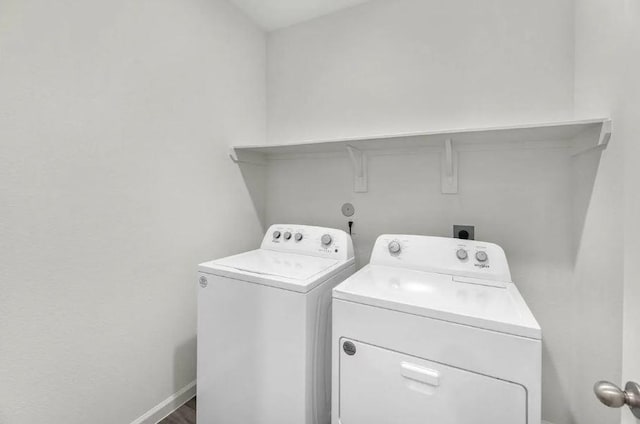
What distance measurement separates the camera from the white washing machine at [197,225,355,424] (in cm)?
115

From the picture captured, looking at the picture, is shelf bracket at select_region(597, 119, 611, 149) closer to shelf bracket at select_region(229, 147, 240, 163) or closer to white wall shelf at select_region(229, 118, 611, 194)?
white wall shelf at select_region(229, 118, 611, 194)

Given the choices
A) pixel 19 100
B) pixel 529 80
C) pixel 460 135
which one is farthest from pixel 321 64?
pixel 19 100

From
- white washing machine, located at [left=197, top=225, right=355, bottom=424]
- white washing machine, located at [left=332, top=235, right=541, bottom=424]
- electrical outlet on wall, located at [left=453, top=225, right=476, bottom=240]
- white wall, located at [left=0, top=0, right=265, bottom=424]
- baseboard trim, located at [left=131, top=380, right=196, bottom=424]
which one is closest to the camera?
white washing machine, located at [left=332, top=235, right=541, bottom=424]

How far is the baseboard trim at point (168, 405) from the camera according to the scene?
4.63 ft

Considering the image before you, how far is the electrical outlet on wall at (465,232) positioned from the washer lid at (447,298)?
355 millimetres

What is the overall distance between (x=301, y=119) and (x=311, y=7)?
0.73m

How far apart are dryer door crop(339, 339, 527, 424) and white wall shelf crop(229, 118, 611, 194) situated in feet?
3.33

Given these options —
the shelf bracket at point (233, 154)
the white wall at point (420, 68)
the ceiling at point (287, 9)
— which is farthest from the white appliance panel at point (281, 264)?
the ceiling at point (287, 9)

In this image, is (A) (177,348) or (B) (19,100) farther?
(A) (177,348)

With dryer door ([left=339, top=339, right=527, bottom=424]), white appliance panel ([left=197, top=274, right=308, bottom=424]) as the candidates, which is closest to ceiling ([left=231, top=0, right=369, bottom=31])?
white appliance panel ([left=197, top=274, right=308, bottom=424])

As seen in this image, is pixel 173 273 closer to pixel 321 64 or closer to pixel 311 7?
pixel 321 64

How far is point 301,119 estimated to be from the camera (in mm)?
2090

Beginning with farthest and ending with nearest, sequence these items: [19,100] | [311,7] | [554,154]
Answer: [311,7] → [554,154] → [19,100]

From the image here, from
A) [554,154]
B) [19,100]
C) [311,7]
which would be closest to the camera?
[19,100]
